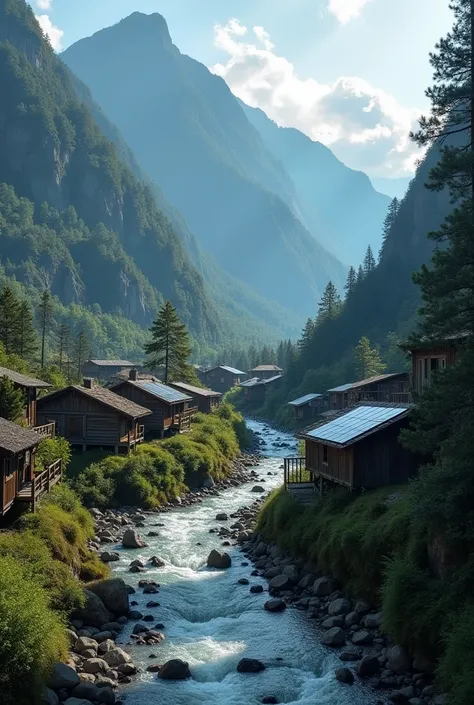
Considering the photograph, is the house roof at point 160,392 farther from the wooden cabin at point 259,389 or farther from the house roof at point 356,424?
the wooden cabin at point 259,389

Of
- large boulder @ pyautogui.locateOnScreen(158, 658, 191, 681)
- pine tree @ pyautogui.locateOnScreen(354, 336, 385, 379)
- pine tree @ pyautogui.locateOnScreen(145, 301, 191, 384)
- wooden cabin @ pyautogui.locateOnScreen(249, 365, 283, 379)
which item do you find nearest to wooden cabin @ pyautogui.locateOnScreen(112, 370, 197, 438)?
pine tree @ pyautogui.locateOnScreen(145, 301, 191, 384)

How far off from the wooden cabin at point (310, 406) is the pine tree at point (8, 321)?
1858 inches

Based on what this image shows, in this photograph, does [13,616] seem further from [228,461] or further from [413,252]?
[413,252]

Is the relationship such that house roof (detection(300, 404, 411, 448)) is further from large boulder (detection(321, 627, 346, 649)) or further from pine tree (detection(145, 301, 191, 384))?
pine tree (detection(145, 301, 191, 384))

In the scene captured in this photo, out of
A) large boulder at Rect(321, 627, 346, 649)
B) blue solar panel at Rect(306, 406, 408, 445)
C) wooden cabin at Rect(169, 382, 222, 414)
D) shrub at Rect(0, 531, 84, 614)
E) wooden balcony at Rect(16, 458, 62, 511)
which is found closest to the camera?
large boulder at Rect(321, 627, 346, 649)

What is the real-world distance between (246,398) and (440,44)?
121551 mm

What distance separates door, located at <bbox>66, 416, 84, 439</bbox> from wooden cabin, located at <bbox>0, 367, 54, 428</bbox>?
3.02 m

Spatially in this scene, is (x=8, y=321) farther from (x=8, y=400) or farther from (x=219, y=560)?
(x=219, y=560)

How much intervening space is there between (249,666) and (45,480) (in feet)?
53.2

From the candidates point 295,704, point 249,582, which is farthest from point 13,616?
point 249,582

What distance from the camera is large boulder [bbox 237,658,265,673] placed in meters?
22.0

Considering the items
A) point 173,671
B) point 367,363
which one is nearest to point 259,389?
point 367,363

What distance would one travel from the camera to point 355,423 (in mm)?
34906

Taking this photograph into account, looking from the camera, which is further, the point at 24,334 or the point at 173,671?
the point at 24,334
